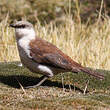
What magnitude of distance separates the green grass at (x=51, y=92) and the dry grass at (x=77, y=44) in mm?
1484

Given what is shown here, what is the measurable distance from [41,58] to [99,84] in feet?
5.41

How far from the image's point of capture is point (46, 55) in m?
6.61

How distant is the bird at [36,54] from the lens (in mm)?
6492

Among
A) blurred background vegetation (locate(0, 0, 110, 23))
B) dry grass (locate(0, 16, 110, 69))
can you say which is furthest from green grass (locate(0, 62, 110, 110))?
blurred background vegetation (locate(0, 0, 110, 23))

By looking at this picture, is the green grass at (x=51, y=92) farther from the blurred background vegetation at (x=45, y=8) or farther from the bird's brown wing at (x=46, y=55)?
the blurred background vegetation at (x=45, y=8)

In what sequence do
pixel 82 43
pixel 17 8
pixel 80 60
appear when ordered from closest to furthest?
pixel 80 60 < pixel 82 43 < pixel 17 8

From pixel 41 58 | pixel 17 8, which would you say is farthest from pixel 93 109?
pixel 17 8

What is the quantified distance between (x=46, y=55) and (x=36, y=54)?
0.19 m

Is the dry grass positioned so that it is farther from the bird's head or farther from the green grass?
the bird's head

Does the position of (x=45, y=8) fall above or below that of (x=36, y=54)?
below

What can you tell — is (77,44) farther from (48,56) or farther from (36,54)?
(36,54)

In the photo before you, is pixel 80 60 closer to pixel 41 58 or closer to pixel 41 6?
pixel 41 58

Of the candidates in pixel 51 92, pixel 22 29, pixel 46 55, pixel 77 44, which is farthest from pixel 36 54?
pixel 77 44

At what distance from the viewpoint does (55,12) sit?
61.5ft
